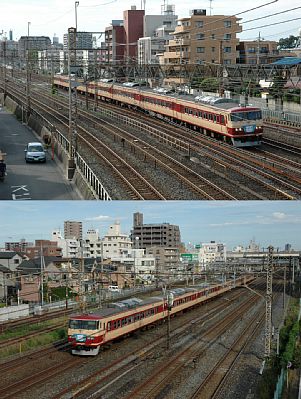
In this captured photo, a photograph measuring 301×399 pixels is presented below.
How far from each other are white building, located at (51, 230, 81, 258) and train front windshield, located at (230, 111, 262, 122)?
352 cm

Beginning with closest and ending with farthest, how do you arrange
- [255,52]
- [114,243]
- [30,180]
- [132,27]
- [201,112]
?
[30,180] → [132,27] → [114,243] → [201,112] → [255,52]

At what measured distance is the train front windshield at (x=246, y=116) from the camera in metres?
11.5

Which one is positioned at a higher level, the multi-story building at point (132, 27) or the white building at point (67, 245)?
the multi-story building at point (132, 27)

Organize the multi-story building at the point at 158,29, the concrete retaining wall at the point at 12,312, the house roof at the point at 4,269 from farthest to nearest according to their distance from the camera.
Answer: the concrete retaining wall at the point at 12,312
the house roof at the point at 4,269
the multi-story building at the point at 158,29

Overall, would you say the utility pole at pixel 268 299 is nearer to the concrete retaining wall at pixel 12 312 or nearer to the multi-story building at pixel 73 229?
the multi-story building at pixel 73 229

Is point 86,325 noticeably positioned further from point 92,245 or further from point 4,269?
point 4,269

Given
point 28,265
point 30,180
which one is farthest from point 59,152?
point 28,265

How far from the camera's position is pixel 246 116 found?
11844mm

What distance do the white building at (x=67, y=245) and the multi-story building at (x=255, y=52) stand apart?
649 centimetres

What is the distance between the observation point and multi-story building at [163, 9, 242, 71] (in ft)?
32.1

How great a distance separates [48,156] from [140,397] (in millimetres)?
3174

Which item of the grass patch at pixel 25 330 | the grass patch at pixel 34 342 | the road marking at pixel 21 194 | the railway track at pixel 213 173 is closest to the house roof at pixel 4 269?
the grass patch at pixel 25 330

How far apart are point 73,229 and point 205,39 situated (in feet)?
20.1

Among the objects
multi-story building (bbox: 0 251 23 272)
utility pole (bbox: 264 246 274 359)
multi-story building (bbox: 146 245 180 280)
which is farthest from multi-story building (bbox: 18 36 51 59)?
utility pole (bbox: 264 246 274 359)
